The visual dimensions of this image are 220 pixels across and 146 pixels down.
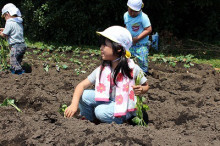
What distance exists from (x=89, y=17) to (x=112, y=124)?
7.13m

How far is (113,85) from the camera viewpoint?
3457 millimetres

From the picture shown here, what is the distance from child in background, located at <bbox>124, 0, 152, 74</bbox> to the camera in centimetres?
554

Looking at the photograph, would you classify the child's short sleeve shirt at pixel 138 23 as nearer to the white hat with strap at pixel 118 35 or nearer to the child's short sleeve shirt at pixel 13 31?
the child's short sleeve shirt at pixel 13 31

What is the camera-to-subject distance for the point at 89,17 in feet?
31.9

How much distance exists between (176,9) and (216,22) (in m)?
1.54

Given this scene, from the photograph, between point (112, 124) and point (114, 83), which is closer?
point (112, 124)

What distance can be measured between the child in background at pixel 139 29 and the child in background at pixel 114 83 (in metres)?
2.26

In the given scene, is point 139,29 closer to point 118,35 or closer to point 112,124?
point 118,35

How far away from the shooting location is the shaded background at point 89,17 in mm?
9586

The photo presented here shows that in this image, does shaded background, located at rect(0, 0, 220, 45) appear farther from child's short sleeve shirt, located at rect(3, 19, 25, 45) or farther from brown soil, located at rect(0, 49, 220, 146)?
child's short sleeve shirt, located at rect(3, 19, 25, 45)

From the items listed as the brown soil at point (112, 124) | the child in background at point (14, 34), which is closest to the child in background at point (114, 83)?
the brown soil at point (112, 124)

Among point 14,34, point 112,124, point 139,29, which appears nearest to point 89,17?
point 14,34

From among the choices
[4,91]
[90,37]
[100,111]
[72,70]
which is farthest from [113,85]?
[90,37]

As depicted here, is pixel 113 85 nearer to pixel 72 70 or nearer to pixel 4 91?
pixel 4 91
